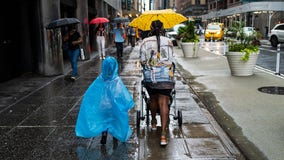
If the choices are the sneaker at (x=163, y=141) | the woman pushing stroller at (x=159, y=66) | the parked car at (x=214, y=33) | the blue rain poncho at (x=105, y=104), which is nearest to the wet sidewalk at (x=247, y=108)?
the sneaker at (x=163, y=141)

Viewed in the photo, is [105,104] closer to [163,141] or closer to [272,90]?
[163,141]

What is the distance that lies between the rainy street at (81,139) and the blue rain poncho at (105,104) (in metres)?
0.31

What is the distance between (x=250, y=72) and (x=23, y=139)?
7.91m

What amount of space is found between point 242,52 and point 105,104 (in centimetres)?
708

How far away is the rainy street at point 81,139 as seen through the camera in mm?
4961

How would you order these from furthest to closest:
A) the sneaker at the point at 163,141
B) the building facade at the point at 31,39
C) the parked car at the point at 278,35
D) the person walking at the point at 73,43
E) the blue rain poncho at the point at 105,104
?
the parked car at the point at 278,35
the building facade at the point at 31,39
the person walking at the point at 73,43
the sneaker at the point at 163,141
the blue rain poncho at the point at 105,104

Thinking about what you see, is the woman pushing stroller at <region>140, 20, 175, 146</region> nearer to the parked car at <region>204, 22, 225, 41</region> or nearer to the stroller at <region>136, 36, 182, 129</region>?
the stroller at <region>136, 36, 182, 129</region>

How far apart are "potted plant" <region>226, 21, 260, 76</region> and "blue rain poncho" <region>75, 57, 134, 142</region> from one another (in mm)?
6846

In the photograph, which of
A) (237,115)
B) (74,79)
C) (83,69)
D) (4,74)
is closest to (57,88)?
(74,79)

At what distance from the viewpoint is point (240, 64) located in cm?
1119

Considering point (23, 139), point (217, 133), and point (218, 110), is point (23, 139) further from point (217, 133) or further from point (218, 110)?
point (218, 110)

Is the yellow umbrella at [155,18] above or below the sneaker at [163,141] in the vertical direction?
above

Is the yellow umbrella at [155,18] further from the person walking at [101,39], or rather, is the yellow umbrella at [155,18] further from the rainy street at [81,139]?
the person walking at [101,39]

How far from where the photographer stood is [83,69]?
14.3 m
